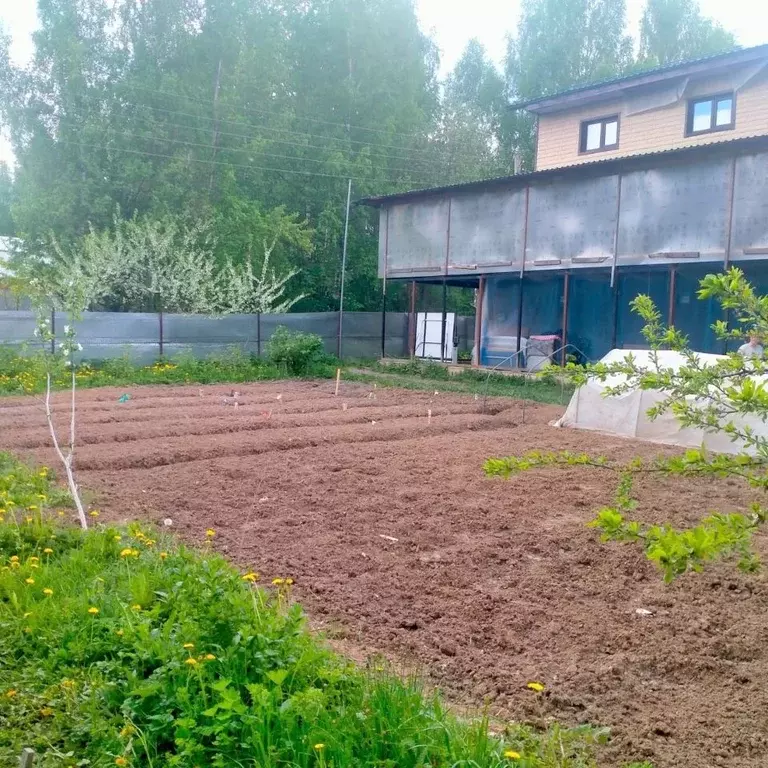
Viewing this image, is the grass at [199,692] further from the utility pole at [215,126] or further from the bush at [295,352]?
the utility pole at [215,126]

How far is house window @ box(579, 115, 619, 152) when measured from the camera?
21766mm

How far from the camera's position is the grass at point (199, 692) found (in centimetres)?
301

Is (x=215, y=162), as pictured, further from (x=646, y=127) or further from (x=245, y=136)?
(x=646, y=127)

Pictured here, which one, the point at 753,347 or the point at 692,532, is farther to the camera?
the point at 753,347

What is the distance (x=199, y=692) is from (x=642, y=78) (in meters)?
20.2

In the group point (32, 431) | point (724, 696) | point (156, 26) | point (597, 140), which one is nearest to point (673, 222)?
point (597, 140)

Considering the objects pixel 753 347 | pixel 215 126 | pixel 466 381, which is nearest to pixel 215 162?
pixel 215 126

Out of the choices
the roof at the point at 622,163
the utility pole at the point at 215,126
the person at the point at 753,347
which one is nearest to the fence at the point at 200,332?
the roof at the point at 622,163

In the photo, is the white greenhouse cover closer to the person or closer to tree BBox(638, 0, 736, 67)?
the person

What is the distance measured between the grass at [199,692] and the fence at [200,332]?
51.3 feet

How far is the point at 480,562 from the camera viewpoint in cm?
602

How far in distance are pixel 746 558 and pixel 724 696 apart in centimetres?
165

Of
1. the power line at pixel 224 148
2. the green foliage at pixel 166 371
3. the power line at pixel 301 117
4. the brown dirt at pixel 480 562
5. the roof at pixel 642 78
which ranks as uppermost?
Answer: the power line at pixel 301 117

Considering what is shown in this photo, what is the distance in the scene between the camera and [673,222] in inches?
697
